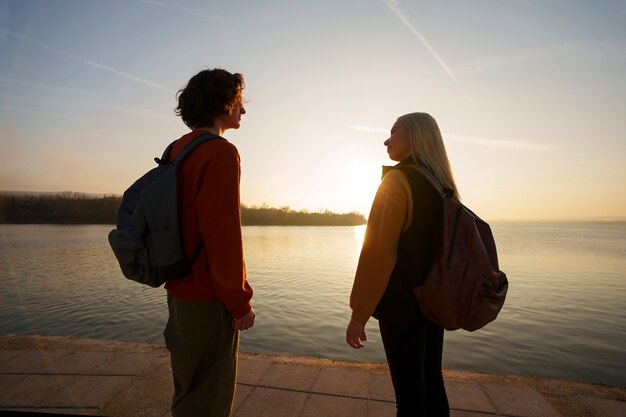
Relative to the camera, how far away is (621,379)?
604 centimetres

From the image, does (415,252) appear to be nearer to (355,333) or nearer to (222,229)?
(355,333)

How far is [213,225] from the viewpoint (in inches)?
62.7

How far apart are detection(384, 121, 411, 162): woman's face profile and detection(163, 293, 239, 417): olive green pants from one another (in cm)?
119

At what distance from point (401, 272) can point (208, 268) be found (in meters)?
0.92

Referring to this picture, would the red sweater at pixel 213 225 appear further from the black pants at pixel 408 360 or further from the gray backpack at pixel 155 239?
the black pants at pixel 408 360

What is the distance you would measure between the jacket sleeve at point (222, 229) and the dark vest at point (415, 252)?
27.4 inches

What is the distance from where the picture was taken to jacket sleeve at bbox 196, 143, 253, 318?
1.60 metres

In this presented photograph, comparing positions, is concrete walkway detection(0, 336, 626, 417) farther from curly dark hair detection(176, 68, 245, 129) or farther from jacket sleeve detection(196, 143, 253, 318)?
curly dark hair detection(176, 68, 245, 129)

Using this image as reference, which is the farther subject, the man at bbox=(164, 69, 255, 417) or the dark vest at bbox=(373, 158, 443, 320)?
the dark vest at bbox=(373, 158, 443, 320)

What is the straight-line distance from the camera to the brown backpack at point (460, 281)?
Answer: 1.67 meters

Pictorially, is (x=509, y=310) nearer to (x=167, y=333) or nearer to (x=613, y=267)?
(x=167, y=333)

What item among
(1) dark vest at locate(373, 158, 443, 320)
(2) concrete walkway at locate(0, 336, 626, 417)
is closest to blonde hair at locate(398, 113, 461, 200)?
(1) dark vest at locate(373, 158, 443, 320)

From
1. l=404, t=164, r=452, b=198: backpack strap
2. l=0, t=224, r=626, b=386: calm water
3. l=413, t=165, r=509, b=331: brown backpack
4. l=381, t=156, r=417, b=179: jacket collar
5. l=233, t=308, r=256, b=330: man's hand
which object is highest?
l=381, t=156, r=417, b=179: jacket collar

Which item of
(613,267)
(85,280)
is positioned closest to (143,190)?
(85,280)
